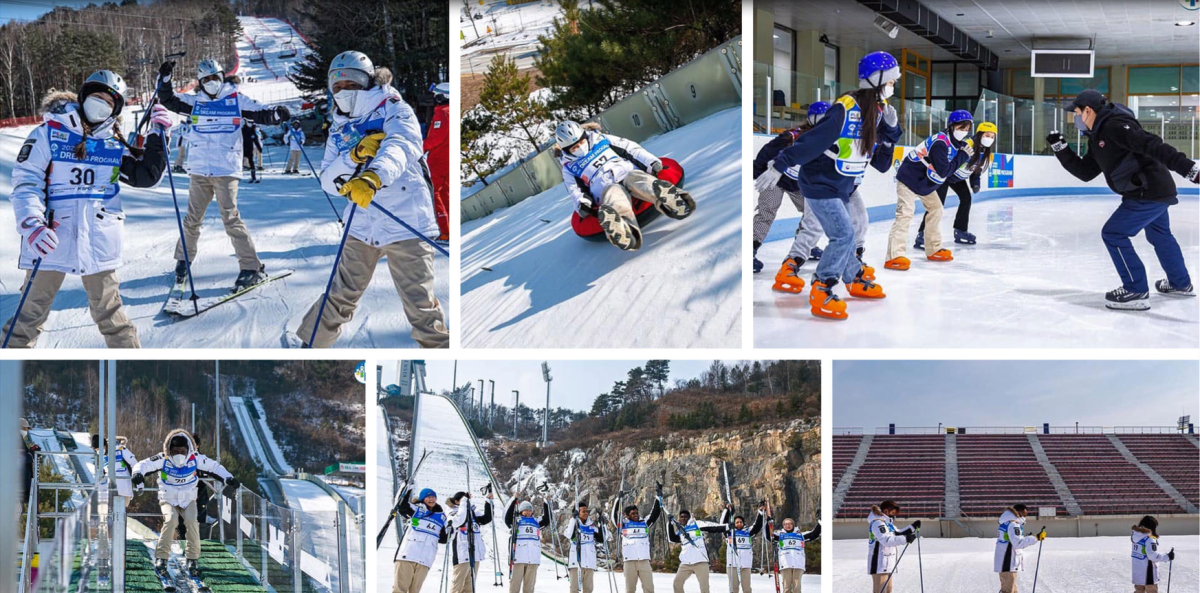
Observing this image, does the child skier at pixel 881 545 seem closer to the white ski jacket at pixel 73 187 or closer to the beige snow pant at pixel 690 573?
the beige snow pant at pixel 690 573

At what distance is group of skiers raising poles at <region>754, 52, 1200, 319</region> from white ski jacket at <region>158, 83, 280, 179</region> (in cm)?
247

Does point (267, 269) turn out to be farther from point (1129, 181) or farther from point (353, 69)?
point (1129, 181)

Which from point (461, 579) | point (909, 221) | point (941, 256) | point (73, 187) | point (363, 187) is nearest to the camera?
point (363, 187)

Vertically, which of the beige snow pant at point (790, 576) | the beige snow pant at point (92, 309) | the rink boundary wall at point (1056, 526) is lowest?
the beige snow pant at point (790, 576)

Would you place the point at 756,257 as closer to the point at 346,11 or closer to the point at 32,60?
the point at 346,11

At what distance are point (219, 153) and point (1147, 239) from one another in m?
4.53

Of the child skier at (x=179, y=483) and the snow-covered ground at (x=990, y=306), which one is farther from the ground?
the snow-covered ground at (x=990, y=306)

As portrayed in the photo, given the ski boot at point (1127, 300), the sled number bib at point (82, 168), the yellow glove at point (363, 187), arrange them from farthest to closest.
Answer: the ski boot at point (1127, 300)
the sled number bib at point (82, 168)
the yellow glove at point (363, 187)

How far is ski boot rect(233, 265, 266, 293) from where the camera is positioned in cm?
499

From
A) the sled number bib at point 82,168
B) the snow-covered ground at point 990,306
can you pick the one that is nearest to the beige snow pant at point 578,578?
the snow-covered ground at point 990,306

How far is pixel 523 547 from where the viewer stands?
527 cm

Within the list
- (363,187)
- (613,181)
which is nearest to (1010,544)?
(613,181)

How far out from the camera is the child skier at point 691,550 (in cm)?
525

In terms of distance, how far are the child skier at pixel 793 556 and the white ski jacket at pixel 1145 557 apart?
1608 mm
